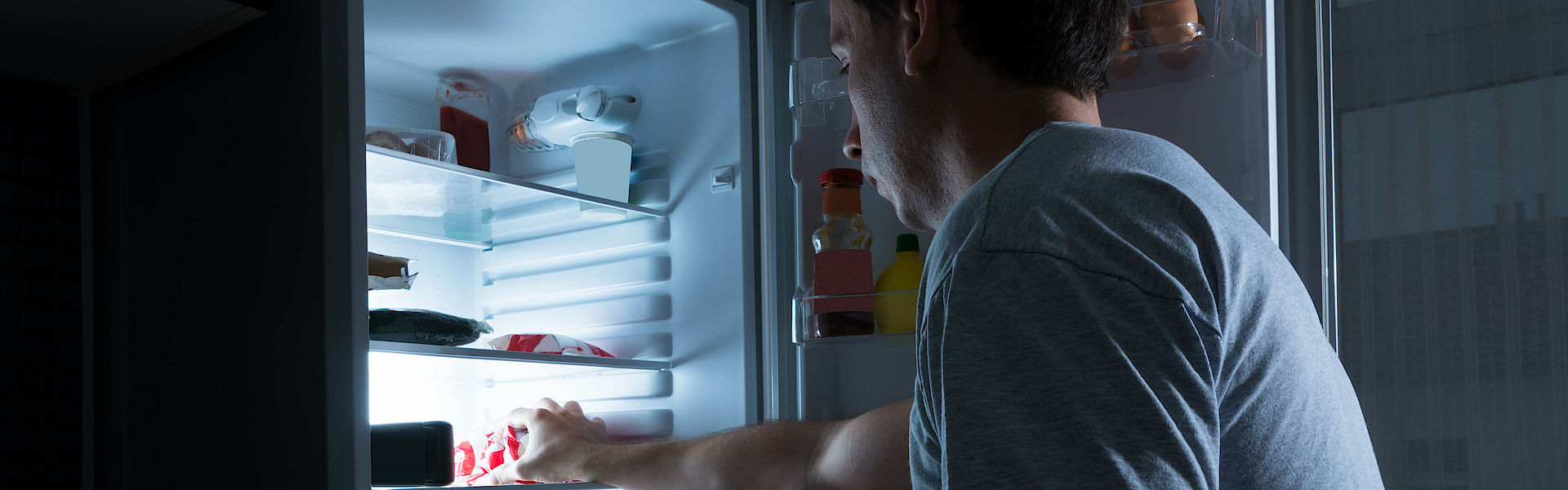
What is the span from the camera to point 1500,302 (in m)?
1.08

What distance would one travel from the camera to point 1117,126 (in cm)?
126

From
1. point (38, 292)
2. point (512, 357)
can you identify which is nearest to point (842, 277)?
point (512, 357)

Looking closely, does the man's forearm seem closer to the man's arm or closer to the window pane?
the man's arm

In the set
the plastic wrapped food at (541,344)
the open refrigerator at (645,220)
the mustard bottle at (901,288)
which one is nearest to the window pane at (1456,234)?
the open refrigerator at (645,220)

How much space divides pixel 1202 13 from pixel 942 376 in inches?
32.9

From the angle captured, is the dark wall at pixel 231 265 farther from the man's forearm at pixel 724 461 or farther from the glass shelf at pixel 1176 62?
the glass shelf at pixel 1176 62

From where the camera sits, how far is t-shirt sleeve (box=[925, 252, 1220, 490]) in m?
0.43

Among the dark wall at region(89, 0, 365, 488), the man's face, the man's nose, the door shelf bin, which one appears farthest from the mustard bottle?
the dark wall at region(89, 0, 365, 488)

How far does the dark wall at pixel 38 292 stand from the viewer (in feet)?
3.88

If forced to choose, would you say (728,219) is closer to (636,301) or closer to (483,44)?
(636,301)

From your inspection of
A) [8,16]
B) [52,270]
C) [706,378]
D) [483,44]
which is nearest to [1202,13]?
[706,378]

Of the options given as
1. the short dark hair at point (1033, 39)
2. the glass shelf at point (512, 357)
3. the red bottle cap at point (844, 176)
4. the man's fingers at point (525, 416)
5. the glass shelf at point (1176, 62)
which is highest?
the glass shelf at point (1176, 62)

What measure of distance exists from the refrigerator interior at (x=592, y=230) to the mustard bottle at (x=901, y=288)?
0.90 feet

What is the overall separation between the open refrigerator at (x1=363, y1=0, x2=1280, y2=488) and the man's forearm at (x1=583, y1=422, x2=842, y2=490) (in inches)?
2.8
